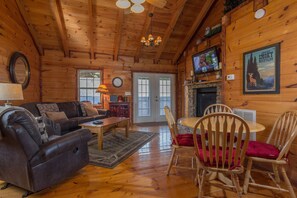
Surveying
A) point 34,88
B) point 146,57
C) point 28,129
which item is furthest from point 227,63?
point 34,88

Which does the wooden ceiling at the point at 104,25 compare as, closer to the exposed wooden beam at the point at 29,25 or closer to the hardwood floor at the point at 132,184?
the exposed wooden beam at the point at 29,25

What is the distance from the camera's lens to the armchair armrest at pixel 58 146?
1831 millimetres

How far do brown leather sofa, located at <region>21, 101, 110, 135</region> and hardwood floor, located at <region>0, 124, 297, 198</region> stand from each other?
1681 mm

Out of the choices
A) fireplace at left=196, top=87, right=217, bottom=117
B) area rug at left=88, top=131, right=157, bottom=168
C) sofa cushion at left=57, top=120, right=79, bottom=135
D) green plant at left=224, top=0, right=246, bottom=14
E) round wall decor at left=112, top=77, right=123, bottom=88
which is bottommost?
area rug at left=88, top=131, right=157, bottom=168

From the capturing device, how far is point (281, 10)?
2.55 metres

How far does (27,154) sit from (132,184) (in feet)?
4.09

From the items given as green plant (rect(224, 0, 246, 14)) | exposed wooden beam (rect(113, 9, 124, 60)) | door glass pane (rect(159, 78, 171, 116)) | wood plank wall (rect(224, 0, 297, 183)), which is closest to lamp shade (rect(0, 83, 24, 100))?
exposed wooden beam (rect(113, 9, 124, 60))

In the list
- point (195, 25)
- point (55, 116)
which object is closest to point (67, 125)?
point (55, 116)

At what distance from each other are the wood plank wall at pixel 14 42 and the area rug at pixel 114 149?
2.35 m

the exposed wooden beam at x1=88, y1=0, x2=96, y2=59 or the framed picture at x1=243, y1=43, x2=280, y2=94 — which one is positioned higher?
the exposed wooden beam at x1=88, y1=0, x2=96, y2=59

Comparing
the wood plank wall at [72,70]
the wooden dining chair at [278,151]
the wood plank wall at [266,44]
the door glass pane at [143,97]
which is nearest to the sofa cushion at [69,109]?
the wood plank wall at [72,70]

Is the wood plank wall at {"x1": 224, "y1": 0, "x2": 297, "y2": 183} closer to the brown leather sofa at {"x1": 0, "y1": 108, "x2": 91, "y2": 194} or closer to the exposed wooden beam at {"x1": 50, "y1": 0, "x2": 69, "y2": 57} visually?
the brown leather sofa at {"x1": 0, "y1": 108, "x2": 91, "y2": 194}

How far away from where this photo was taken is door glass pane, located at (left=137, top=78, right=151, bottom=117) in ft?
23.7

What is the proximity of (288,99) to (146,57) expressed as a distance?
5.48 m
